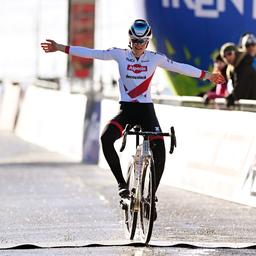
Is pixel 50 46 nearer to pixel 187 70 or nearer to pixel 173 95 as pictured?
pixel 187 70

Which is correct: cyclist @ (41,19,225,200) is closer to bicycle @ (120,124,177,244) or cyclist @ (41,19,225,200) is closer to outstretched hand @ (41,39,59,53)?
outstretched hand @ (41,39,59,53)

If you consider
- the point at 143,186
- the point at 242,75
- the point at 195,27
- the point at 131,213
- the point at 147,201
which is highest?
the point at 195,27

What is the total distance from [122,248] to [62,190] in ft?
21.5

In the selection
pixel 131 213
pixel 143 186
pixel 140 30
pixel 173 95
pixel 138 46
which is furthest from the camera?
pixel 173 95

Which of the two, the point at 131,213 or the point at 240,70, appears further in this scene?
the point at 240,70

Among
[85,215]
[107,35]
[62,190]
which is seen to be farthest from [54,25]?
[85,215]

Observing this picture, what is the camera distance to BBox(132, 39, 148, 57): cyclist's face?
473 inches

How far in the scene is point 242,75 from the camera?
60.9ft

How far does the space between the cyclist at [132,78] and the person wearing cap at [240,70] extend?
6.20 meters

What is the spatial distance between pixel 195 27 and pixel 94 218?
39.4 feet

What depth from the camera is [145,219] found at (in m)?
11.3

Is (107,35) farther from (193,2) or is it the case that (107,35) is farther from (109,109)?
(109,109)

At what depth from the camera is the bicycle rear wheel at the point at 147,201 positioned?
436 inches

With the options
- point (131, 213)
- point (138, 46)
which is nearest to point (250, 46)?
point (138, 46)
